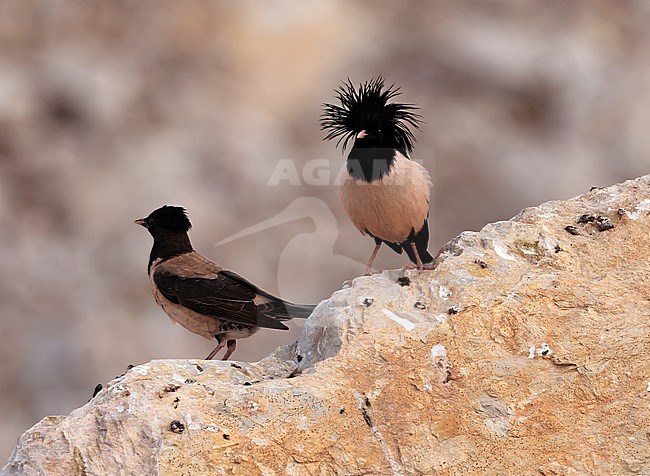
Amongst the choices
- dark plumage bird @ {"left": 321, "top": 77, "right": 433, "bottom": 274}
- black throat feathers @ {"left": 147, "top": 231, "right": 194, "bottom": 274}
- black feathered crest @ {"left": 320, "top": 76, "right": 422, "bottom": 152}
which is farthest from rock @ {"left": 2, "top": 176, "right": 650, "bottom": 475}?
black throat feathers @ {"left": 147, "top": 231, "right": 194, "bottom": 274}

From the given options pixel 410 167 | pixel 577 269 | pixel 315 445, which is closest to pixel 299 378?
pixel 315 445

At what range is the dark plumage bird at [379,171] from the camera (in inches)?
141

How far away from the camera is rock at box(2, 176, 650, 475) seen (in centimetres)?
217

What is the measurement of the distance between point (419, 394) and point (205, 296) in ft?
5.93

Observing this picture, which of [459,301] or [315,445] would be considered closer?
[315,445]

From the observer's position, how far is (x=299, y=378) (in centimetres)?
236

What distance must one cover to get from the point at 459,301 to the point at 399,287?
0.73ft

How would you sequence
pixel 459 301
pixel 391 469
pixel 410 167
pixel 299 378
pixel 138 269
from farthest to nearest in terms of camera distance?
pixel 138 269 → pixel 410 167 → pixel 459 301 → pixel 299 378 → pixel 391 469

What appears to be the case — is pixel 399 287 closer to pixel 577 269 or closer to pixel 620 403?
pixel 577 269

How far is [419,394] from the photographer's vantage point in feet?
7.61

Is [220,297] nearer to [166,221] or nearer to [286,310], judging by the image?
[286,310]

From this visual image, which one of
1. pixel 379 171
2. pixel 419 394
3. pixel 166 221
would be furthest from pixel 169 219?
pixel 419 394

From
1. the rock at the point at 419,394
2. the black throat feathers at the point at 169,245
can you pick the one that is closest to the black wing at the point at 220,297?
the black throat feathers at the point at 169,245

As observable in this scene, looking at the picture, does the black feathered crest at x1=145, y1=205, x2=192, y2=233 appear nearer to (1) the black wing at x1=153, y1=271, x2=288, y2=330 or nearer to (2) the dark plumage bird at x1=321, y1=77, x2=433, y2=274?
(1) the black wing at x1=153, y1=271, x2=288, y2=330
